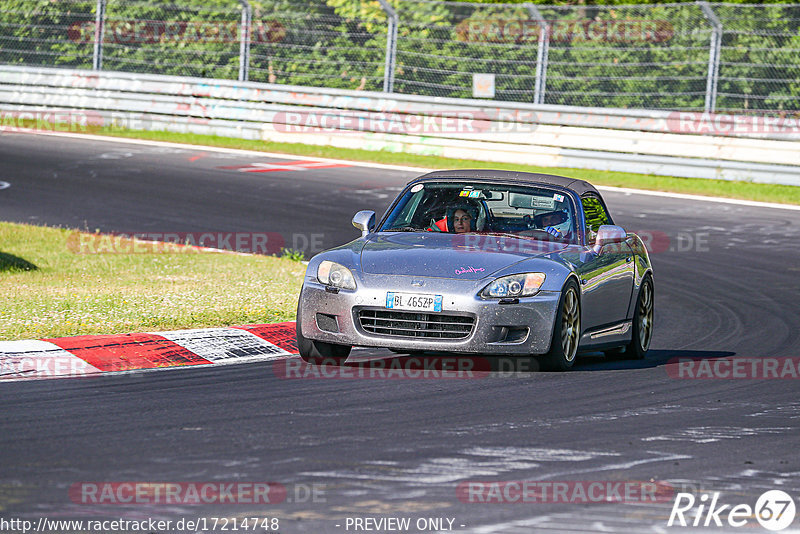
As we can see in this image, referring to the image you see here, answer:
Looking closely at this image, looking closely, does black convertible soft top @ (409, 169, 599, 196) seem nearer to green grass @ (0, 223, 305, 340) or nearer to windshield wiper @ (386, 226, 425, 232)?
windshield wiper @ (386, 226, 425, 232)

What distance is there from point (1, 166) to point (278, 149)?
543 cm

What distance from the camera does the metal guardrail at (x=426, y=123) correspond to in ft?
70.4

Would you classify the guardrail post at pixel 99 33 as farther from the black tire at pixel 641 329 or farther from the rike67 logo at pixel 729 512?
the rike67 logo at pixel 729 512

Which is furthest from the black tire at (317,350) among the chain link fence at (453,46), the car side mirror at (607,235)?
the chain link fence at (453,46)

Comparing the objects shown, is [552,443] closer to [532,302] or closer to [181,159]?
[532,302]

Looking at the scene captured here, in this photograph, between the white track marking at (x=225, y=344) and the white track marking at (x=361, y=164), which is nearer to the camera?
the white track marking at (x=225, y=344)

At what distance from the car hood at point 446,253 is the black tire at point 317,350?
24.2 inches

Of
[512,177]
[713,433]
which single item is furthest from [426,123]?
[713,433]

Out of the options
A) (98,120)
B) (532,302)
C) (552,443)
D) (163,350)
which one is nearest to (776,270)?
(532,302)

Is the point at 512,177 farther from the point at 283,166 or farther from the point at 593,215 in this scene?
the point at 283,166

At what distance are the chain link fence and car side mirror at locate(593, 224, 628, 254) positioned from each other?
1192cm

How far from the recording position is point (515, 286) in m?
8.66

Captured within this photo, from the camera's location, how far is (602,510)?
5.34 metres

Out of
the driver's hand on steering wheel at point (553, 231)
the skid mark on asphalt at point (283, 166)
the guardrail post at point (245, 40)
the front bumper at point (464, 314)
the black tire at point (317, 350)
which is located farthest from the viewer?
the guardrail post at point (245, 40)
